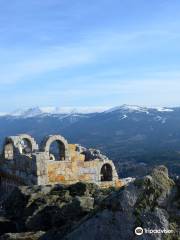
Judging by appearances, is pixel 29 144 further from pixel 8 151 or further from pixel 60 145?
pixel 60 145

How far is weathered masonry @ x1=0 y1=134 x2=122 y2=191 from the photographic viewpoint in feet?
78.3

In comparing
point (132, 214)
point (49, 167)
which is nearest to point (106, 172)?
point (49, 167)

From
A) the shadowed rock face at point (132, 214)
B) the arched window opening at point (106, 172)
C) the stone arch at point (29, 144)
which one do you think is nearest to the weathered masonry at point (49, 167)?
the arched window opening at point (106, 172)

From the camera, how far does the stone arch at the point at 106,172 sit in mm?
28492

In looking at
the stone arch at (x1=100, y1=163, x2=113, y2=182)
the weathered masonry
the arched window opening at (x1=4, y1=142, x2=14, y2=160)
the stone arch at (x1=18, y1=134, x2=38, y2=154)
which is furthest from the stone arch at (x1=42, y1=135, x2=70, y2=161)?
the stone arch at (x1=18, y1=134, x2=38, y2=154)

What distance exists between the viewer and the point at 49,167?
24.4 m

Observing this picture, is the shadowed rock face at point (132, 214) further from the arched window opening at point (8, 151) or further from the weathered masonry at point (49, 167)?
the arched window opening at point (8, 151)

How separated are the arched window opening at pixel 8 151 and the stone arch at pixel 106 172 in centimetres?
511

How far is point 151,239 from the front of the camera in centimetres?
895

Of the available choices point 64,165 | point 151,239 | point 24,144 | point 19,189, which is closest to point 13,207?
point 19,189

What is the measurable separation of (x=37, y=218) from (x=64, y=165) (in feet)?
41.2

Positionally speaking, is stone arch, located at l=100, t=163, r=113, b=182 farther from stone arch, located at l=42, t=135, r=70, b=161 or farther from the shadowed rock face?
the shadowed rock face

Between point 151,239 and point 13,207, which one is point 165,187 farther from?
point 13,207

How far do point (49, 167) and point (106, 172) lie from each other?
5275 millimetres
